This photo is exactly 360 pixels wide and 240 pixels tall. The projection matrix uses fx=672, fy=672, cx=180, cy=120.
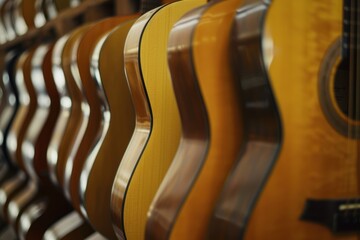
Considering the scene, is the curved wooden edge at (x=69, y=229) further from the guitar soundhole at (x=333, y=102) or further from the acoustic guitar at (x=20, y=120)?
the guitar soundhole at (x=333, y=102)

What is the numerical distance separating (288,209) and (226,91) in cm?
26

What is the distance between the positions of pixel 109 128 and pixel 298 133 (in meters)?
0.75

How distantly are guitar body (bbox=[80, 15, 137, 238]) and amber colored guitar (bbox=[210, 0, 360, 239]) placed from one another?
25.4 inches

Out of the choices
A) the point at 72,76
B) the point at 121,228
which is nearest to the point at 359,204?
the point at 121,228

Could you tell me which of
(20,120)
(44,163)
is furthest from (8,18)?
(44,163)

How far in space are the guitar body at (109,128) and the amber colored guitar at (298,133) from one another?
2.11ft

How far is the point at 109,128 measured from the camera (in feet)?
5.60

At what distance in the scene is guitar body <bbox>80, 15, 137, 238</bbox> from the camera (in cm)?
170

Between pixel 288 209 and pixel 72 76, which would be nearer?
pixel 288 209

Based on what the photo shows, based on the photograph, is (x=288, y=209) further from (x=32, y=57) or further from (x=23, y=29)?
(x=23, y=29)

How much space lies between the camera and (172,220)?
47.1 inches

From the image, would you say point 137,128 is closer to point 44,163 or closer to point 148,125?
point 148,125

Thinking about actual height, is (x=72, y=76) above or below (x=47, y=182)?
above

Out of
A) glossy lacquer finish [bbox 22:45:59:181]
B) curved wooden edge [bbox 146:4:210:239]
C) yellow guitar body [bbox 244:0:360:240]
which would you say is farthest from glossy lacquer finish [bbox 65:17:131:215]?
yellow guitar body [bbox 244:0:360:240]
